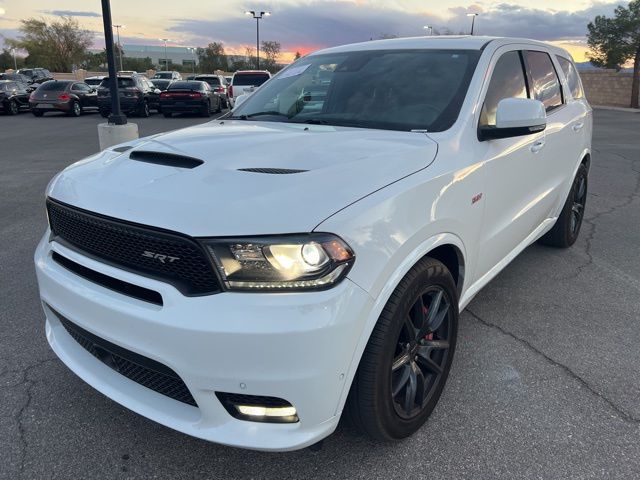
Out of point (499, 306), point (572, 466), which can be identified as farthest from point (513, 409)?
point (499, 306)

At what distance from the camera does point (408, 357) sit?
236 centimetres

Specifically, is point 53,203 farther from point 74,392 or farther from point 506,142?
point 506,142

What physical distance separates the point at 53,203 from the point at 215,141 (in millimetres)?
823

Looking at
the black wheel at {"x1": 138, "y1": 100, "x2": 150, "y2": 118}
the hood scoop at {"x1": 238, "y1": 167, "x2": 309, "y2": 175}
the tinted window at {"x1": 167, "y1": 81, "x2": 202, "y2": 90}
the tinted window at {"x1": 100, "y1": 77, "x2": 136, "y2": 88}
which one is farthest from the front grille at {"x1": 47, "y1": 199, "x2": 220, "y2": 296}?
the tinted window at {"x1": 100, "y1": 77, "x2": 136, "y2": 88}

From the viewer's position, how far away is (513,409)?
2682mm

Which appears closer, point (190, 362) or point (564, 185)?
point (190, 362)

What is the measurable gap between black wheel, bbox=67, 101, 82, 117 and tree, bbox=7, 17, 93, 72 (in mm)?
56893

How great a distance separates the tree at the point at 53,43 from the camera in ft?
233

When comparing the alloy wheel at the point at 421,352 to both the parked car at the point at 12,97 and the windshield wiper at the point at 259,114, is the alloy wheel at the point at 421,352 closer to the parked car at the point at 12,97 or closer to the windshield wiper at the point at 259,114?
the windshield wiper at the point at 259,114

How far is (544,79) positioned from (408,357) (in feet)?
9.31

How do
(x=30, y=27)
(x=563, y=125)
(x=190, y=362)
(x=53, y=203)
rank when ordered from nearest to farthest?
(x=190, y=362)
(x=53, y=203)
(x=563, y=125)
(x=30, y=27)

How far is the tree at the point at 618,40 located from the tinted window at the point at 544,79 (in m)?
32.0

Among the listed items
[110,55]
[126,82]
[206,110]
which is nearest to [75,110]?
[126,82]

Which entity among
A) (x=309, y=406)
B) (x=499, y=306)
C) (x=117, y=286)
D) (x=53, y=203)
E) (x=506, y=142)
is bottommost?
(x=499, y=306)
